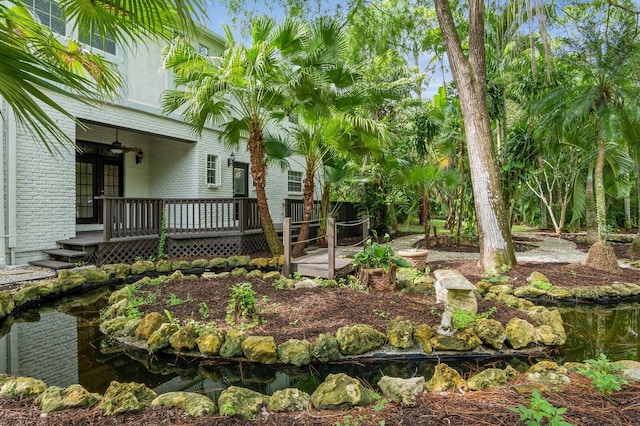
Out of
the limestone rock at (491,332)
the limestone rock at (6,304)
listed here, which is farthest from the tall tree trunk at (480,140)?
the limestone rock at (6,304)

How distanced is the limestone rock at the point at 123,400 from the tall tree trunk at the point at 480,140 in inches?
230

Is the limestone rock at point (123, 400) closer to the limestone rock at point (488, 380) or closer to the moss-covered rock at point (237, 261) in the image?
the limestone rock at point (488, 380)

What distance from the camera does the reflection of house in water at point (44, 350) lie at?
308 centimetres

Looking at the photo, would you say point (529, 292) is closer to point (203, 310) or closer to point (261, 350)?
point (261, 350)

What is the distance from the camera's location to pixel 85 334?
4020mm

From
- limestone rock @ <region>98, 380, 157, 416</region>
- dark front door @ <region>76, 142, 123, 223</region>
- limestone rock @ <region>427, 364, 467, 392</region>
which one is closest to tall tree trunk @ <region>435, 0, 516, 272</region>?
limestone rock @ <region>427, 364, 467, 392</region>

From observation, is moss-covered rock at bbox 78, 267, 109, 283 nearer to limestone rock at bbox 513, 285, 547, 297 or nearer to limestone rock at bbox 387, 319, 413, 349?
limestone rock at bbox 387, 319, 413, 349

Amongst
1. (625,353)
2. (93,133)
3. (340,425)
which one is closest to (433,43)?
(93,133)

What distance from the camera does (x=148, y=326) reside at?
3.69m

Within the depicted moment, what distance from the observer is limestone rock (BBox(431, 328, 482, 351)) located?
343cm

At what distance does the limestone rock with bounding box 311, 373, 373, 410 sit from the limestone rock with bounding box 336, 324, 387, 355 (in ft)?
3.45

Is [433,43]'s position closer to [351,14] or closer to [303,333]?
[351,14]

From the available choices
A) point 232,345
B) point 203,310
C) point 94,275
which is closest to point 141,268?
point 94,275

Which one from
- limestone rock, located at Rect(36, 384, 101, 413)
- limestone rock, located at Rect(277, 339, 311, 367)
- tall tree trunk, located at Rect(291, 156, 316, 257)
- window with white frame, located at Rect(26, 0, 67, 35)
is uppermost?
window with white frame, located at Rect(26, 0, 67, 35)
